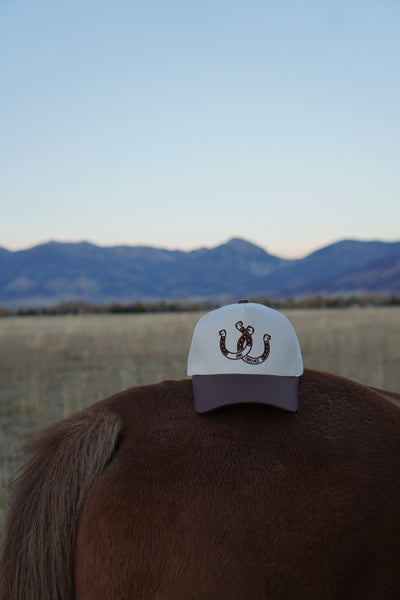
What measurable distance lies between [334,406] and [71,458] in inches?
27.8

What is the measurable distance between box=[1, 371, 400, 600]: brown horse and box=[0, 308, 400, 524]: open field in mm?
2411

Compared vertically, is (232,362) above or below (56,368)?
above

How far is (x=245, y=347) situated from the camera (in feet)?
4.87

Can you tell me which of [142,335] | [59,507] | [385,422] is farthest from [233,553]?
[142,335]

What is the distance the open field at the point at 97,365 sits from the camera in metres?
6.73

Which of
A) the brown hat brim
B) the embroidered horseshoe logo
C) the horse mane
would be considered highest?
the embroidered horseshoe logo

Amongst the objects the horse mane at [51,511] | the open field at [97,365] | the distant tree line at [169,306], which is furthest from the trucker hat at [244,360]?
the distant tree line at [169,306]

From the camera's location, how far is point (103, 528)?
125 cm

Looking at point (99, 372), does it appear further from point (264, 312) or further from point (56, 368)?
point (264, 312)

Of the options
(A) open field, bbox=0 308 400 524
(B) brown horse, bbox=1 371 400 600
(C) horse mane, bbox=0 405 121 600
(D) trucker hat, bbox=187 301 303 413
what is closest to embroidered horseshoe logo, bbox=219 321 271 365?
(D) trucker hat, bbox=187 301 303 413

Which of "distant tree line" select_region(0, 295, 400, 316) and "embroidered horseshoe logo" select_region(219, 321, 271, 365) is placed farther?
"distant tree line" select_region(0, 295, 400, 316)

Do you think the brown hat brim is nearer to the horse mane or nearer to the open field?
the horse mane

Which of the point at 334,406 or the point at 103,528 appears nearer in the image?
the point at 103,528

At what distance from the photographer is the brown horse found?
3.87ft
